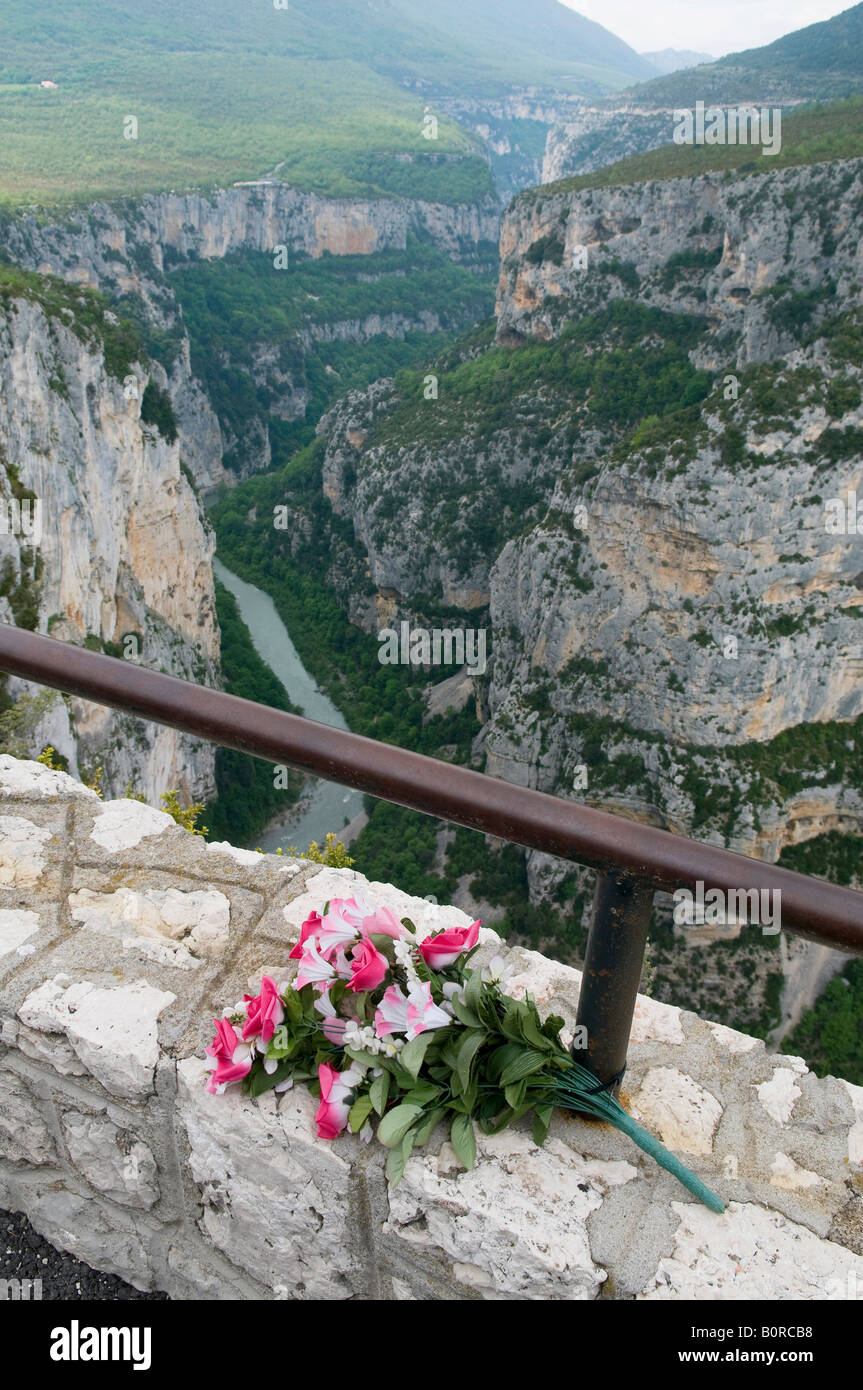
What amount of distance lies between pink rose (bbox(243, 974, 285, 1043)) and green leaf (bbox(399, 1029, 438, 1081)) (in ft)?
0.86

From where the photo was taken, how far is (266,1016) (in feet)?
5.88

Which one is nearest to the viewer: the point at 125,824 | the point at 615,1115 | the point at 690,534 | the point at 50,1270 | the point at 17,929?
the point at 615,1115

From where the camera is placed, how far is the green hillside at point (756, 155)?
120 ft

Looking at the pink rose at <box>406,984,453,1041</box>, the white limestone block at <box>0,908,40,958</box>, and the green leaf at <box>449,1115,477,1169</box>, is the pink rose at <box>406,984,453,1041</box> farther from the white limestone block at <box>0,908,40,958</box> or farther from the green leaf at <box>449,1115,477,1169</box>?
the white limestone block at <box>0,908,40,958</box>

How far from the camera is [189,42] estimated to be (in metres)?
115

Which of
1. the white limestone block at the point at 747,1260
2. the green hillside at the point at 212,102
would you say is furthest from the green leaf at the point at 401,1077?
the green hillside at the point at 212,102

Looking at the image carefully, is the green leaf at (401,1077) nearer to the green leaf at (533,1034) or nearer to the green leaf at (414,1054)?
the green leaf at (414,1054)

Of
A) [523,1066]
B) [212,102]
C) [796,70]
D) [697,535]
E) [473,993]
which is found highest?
[212,102]

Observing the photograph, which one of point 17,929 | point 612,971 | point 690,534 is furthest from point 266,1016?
point 690,534

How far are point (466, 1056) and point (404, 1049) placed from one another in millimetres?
112

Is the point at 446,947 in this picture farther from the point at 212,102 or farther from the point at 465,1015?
the point at 212,102

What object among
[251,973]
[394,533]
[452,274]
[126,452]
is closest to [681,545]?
[126,452]

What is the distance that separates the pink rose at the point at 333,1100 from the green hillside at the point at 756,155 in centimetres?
4066

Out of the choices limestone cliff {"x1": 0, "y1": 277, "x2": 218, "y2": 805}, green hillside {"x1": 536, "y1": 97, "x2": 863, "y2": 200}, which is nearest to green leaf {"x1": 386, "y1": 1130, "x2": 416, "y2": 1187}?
limestone cliff {"x1": 0, "y1": 277, "x2": 218, "y2": 805}
